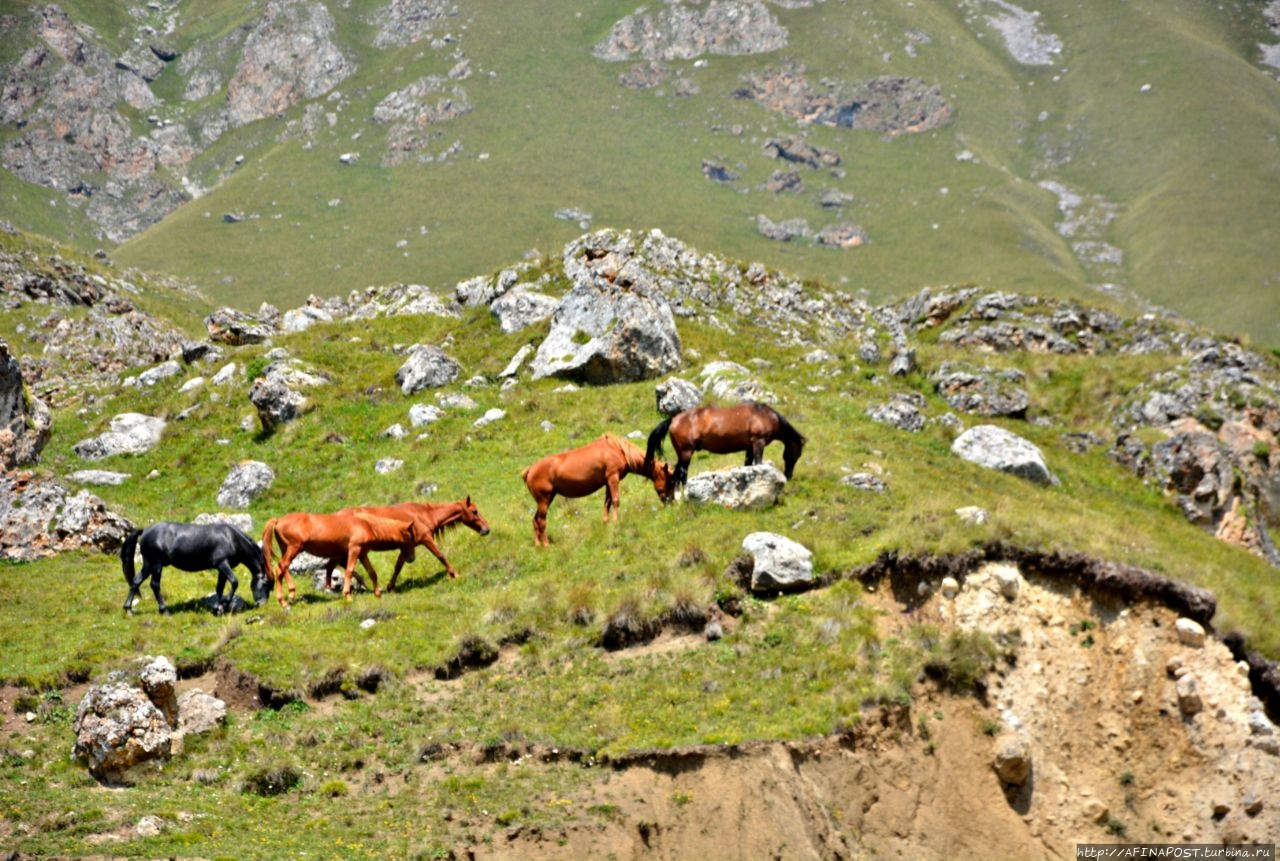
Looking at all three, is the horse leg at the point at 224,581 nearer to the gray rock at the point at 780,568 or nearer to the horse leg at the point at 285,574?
the horse leg at the point at 285,574

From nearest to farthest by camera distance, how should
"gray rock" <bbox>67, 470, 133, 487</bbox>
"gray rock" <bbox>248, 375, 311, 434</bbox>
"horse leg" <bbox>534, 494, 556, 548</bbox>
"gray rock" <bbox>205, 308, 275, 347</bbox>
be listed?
"horse leg" <bbox>534, 494, 556, 548</bbox>
"gray rock" <bbox>67, 470, 133, 487</bbox>
"gray rock" <bbox>248, 375, 311, 434</bbox>
"gray rock" <bbox>205, 308, 275, 347</bbox>

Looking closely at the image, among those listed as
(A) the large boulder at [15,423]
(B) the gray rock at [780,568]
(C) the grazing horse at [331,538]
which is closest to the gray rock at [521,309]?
(A) the large boulder at [15,423]

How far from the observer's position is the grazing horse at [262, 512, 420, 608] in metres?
20.9

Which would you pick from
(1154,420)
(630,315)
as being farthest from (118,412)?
(1154,420)

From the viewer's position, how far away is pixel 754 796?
14.7 m

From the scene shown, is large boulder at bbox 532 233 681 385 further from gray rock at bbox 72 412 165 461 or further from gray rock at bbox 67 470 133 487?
gray rock at bbox 67 470 133 487

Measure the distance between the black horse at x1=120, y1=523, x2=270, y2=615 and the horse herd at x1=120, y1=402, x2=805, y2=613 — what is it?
0.02 meters

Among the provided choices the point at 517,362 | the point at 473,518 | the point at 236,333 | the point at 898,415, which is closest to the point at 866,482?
the point at 898,415

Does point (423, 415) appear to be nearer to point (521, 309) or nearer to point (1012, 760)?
point (521, 309)

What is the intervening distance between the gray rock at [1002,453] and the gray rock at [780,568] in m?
12.3

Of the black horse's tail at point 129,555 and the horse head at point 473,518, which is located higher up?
the black horse's tail at point 129,555

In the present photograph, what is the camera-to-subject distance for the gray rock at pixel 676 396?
102 ft

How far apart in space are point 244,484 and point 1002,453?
25087 millimetres

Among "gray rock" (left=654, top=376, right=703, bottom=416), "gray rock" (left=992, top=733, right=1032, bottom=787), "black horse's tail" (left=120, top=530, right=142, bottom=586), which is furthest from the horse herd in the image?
"gray rock" (left=992, top=733, right=1032, bottom=787)
